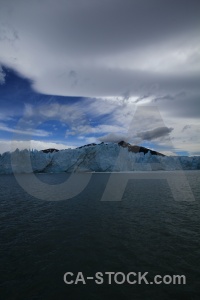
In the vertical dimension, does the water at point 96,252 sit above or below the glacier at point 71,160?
below

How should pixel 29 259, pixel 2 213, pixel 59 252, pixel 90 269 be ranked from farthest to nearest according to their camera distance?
pixel 2 213 < pixel 59 252 < pixel 29 259 < pixel 90 269

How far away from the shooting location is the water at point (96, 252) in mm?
8781

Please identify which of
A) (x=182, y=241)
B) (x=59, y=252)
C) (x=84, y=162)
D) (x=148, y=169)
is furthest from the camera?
(x=148, y=169)

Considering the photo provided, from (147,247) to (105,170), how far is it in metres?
92.6

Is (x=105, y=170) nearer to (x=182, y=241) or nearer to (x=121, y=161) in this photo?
(x=121, y=161)

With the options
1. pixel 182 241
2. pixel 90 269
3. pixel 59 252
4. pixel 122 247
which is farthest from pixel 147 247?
pixel 59 252

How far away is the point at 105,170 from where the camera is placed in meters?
105

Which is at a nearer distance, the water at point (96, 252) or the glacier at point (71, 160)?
the water at point (96, 252)

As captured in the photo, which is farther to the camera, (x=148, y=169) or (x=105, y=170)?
(x=148, y=169)

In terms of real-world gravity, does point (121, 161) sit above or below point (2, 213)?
above

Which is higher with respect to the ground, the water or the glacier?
the glacier

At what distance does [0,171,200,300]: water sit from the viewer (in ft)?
28.8

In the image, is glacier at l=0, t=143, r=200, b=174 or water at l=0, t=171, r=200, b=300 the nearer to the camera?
water at l=0, t=171, r=200, b=300

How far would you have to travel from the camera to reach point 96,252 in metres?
12.3
